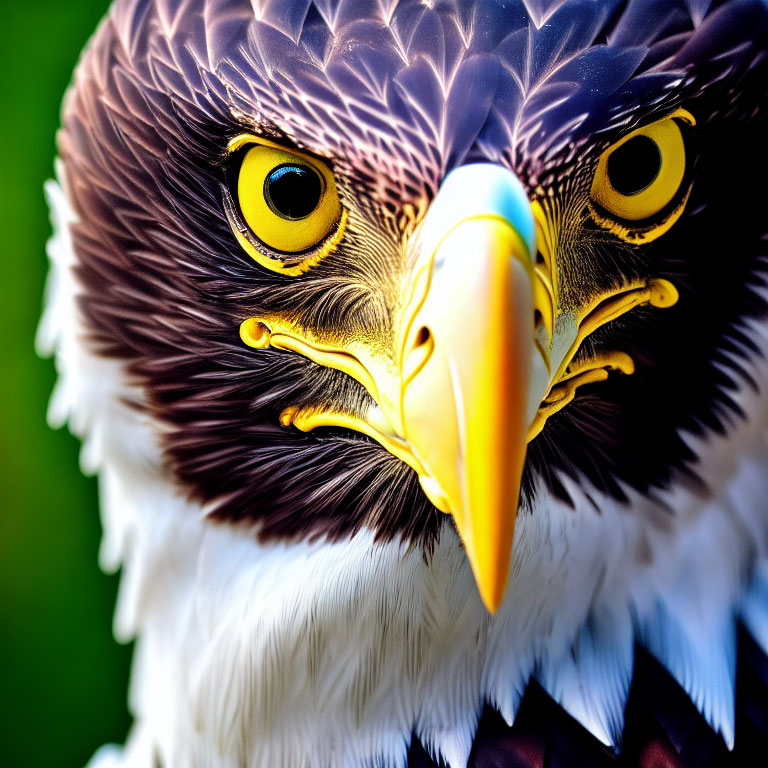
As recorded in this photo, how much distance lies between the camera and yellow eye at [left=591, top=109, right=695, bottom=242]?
684 mm

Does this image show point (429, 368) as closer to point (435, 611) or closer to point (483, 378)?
point (483, 378)

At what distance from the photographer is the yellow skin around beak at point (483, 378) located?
59 centimetres

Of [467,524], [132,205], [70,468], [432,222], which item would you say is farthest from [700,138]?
[70,468]

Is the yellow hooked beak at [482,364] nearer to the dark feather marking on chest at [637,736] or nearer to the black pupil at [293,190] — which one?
the black pupil at [293,190]

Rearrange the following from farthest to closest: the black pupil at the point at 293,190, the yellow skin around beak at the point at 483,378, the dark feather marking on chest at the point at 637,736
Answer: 1. the dark feather marking on chest at the point at 637,736
2. the black pupil at the point at 293,190
3. the yellow skin around beak at the point at 483,378

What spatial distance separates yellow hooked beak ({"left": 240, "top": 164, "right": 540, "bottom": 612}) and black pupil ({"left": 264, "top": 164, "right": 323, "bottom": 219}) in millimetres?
107

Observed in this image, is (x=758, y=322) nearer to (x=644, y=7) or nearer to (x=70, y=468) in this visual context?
(x=644, y=7)

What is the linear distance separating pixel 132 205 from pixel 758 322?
0.51 m

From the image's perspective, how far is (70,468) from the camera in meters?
2.00

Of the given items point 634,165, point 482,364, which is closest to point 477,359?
point 482,364

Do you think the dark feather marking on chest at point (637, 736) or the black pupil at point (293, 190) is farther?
the dark feather marking on chest at point (637, 736)

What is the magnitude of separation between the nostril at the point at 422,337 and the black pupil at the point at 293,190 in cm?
14

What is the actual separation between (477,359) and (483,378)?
0.01 meters

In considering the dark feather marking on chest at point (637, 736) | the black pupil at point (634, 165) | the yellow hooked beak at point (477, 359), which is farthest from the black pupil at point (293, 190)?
the dark feather marking on chest at point (637, 736)
